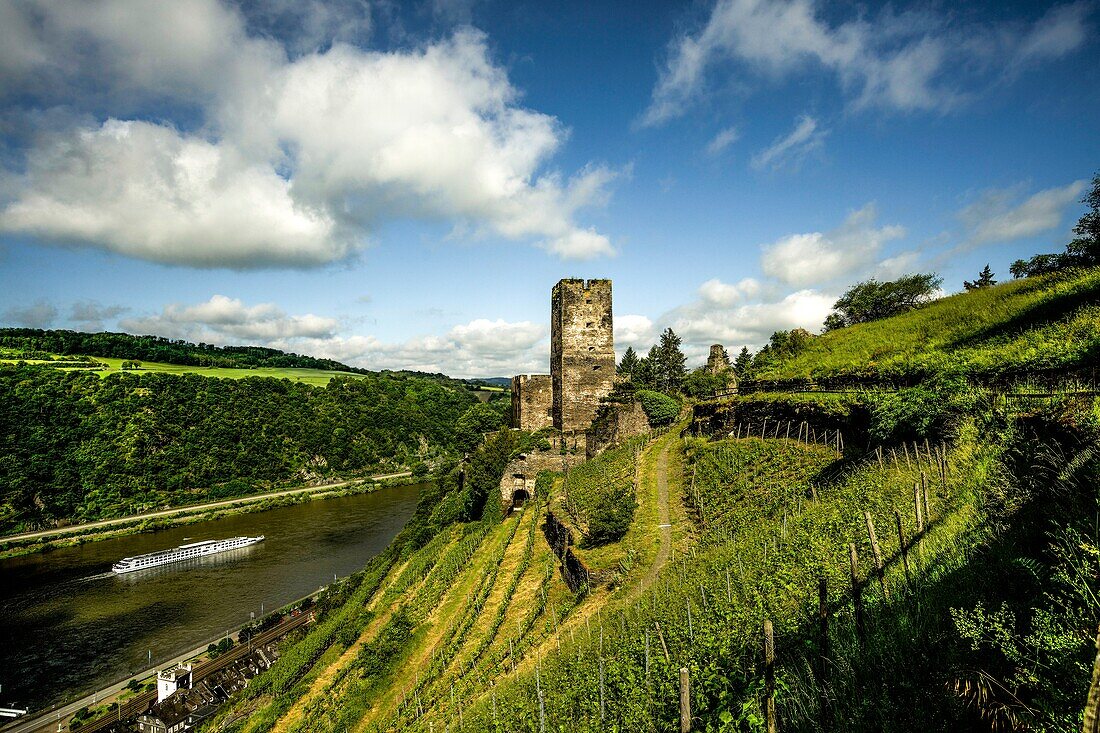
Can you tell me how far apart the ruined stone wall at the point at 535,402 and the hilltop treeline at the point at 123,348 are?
11280 centimetres

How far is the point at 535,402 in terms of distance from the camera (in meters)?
30.9

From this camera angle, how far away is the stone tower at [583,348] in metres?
28.0

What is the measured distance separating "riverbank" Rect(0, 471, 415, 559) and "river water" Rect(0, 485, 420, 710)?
6.89ft

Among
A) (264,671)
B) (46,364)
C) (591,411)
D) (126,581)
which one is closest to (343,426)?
(46,364)

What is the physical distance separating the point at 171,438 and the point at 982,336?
327ft

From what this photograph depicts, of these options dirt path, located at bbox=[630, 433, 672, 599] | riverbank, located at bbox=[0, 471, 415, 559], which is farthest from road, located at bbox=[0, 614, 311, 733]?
riverbank, located at bbox=[0, 471, 415, 559]

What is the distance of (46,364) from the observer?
82.0 metres

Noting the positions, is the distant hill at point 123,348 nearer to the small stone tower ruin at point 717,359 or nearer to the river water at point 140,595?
the river water at point 140,595

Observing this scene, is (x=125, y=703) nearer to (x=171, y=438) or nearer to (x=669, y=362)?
(x=669, y=362)

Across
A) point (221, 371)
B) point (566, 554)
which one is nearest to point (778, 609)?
point (566, 554)

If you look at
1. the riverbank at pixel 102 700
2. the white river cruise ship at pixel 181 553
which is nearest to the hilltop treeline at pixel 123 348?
the white river cruise ship at pixel 181 553

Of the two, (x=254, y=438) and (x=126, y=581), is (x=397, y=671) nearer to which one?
(x=126, y=581)

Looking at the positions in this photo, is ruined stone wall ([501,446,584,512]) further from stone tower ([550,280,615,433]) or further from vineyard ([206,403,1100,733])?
vineyard ([206,403,1100,733])

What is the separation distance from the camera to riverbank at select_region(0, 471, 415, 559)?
5141 centimetres
